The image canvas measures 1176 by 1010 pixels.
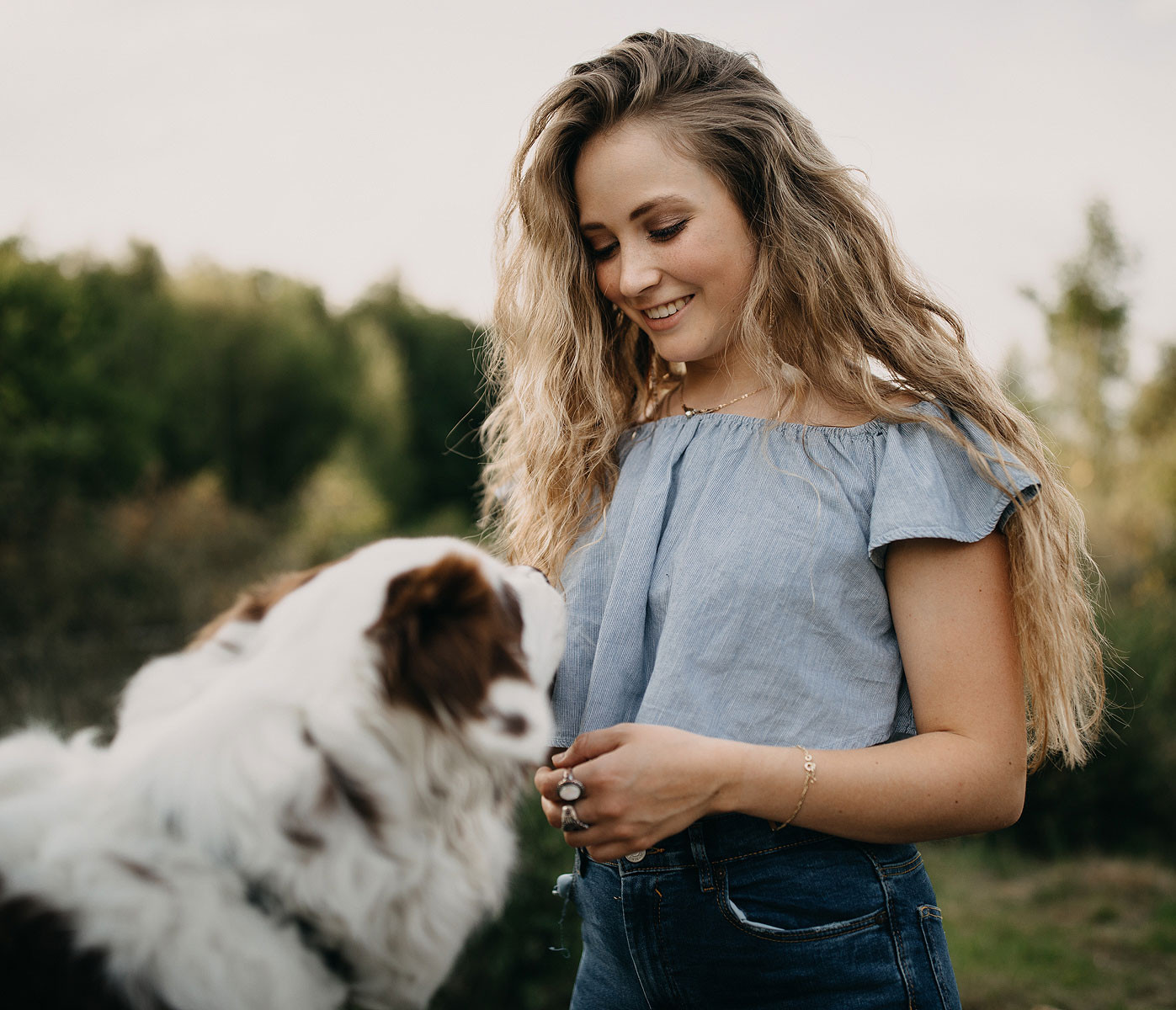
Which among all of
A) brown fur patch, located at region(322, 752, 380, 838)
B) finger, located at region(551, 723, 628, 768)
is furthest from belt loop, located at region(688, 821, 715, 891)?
brown fur patch, located at region(322, 752, 380, 838)

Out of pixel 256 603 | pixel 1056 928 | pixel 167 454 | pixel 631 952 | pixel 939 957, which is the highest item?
pixel 256 603

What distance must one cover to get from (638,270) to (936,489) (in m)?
0.84

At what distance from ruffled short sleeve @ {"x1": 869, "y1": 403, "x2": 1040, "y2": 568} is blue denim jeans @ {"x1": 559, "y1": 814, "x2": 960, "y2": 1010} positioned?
1.98 feet

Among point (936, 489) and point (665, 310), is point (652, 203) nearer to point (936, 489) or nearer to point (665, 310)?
point (665, 310)

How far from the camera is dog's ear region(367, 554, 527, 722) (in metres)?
1.68

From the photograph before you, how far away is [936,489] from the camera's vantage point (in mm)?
1703

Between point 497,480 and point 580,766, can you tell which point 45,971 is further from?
point 497,480

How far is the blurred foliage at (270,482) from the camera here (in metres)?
7.31

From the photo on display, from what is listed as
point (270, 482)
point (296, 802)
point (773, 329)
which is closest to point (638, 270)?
point (773, 329)

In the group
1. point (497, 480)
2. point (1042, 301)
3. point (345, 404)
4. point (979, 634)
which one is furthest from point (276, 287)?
point (979, 634)

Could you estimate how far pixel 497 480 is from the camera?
272cm

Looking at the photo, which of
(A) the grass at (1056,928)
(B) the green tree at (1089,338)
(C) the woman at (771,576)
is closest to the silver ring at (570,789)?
(C) the woman at (771,576)

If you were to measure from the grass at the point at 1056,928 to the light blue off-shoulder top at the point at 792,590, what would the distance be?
4.66m

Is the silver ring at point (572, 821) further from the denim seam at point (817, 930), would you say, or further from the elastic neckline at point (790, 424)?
the elastic neckline at point (790, 424)
